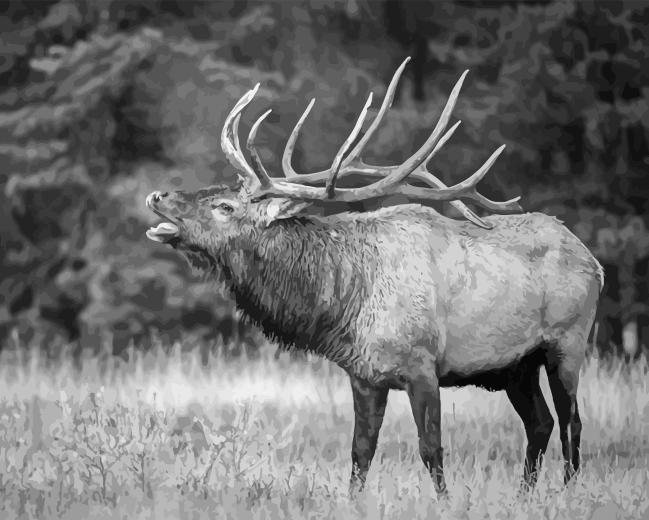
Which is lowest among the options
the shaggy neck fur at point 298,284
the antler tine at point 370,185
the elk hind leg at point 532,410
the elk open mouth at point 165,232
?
the elk hind leg at point 532,410

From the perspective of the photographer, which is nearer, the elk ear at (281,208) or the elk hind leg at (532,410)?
the elk ear at (281,208)

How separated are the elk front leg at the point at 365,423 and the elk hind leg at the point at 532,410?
91 cm

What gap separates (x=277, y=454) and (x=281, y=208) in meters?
1.61

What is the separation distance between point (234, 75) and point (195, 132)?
2.18 feet

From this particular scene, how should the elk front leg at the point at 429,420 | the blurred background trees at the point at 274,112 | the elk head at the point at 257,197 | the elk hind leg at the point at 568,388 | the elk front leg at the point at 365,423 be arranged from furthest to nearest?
the blurred background trees at the point at 274,112 < the elk hind leg at the point at 568,388 < the elk front leg at the point at 365,423 < the elk head at the point at 257,197 < the elk front leg at the point at 429,420

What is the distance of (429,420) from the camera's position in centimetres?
534

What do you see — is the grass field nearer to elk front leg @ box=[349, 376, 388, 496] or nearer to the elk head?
elk front leg @ box=[349, 376, 388, 496]

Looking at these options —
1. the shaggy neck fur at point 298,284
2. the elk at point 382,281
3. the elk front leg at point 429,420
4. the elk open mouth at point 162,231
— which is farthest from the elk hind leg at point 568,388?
the elk open mouth at point 162,231

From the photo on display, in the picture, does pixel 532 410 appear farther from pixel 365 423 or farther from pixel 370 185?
pixel 370 185

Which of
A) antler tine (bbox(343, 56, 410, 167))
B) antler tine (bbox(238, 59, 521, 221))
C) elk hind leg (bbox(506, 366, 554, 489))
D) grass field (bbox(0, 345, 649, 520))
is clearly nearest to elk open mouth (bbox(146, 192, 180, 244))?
antler tine (bbox(238, 59, 521, 221))

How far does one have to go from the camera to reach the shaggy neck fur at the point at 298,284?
5.54 metres

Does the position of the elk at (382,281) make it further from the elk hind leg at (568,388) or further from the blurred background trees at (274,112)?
the blurred background trees at (274,112)

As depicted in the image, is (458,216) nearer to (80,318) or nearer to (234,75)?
(234,75)

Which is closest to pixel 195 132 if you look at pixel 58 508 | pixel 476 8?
pixel 476 8
